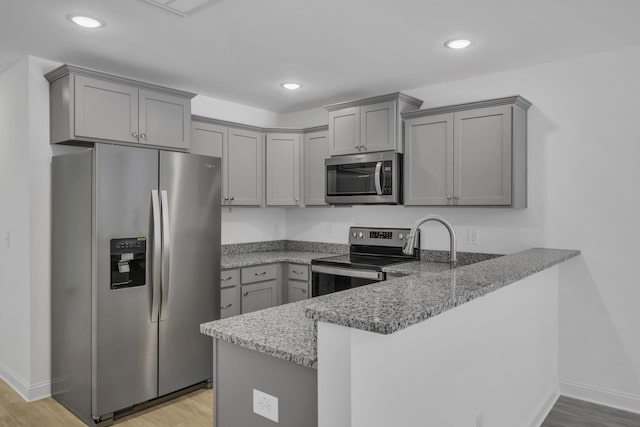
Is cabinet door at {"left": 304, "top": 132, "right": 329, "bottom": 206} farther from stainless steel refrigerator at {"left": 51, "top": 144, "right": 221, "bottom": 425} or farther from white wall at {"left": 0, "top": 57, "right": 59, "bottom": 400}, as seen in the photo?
white wall at {"left": 0, "top": 57, "right": 59, "bottom": 400}

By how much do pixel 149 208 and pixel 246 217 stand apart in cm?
166

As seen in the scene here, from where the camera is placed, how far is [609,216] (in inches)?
120

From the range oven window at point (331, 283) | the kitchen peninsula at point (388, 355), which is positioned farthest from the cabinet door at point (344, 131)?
the kitchen peninsula at point (388, 355)

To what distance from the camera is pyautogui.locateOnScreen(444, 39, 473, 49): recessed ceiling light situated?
2.82 meters

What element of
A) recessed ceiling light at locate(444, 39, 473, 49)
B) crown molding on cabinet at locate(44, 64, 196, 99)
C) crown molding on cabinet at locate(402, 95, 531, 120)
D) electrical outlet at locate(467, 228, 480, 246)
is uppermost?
recessed ceiling light at locate(444, 39, 473, 49)

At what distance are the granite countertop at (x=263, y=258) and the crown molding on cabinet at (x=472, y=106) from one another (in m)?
1.59

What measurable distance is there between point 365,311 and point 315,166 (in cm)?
317

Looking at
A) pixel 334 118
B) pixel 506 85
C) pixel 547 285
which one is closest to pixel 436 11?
pixel 506 85

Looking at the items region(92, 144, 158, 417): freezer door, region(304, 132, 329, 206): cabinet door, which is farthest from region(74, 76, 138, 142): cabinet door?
region(304, 132, 329, 206): cabinet door

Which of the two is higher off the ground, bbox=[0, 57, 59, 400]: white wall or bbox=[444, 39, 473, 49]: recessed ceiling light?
bbox=[444, 39, 473, 49]: recessed ceiling light

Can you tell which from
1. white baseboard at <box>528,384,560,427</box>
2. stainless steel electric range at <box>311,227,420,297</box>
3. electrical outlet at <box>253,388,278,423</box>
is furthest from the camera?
stainless steel electric range at <box>311,227,420,297</box>

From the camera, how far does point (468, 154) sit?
3316 mm

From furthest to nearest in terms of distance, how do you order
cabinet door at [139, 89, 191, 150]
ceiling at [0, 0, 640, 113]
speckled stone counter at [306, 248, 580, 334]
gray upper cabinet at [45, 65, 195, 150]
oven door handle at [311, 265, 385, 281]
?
oven door handle at [311, 265, 385, 281]
cabinet door at [139, 89, 191, 150]
gray upper cabinet at [45, 65, 195, 150]
ceiling at [0, 0, 640, 113]
speckled stone counter at [306, 248, 580, 334]

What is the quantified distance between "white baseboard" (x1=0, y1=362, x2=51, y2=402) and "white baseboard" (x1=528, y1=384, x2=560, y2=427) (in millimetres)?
3268
